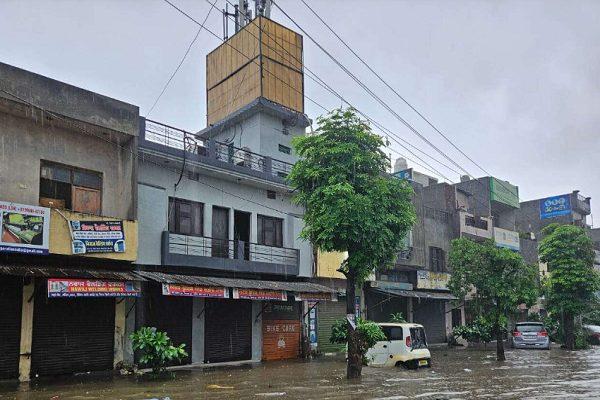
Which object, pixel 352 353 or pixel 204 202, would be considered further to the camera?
pixel 204 202

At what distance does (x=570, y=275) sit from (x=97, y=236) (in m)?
26.8

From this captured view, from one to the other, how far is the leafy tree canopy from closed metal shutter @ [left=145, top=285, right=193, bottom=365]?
6.98 meters

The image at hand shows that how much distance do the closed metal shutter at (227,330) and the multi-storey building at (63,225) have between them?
420 centimetres

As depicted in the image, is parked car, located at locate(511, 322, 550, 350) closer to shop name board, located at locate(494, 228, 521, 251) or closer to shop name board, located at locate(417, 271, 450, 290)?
shop name board, located at locate(417, 271, 450, 290)

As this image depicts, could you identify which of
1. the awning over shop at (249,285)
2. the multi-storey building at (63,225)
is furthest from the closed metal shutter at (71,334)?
the awning over shop at (249,285)

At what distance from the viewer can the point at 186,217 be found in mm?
21922

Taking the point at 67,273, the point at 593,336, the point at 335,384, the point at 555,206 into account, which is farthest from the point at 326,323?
the point at 555,206

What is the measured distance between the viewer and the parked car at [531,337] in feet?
105

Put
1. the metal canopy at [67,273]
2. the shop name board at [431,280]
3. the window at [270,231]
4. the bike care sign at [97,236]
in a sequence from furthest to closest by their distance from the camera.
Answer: the shop name board at [431,280], the window at [270,231], the bike care sign at [97,236], the metal canopy at [67,273]

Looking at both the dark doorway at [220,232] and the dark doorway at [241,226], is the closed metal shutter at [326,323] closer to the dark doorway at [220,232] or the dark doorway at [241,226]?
the dark doorway at [241,226]

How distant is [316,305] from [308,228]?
10614 mm

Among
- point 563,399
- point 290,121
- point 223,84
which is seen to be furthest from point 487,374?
point 223,84

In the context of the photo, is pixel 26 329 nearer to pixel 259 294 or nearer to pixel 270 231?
pixel 259 294

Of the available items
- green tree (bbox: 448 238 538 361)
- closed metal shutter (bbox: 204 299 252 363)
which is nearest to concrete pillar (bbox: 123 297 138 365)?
closed metal shutter (bbox: 204 299 252 363)
